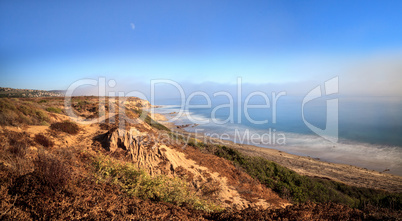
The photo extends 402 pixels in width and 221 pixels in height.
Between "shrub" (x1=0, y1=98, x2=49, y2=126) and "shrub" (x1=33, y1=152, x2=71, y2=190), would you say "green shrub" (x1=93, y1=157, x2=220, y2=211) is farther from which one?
"shrub" (x1=0, y1=98, x2=49, y2=126)

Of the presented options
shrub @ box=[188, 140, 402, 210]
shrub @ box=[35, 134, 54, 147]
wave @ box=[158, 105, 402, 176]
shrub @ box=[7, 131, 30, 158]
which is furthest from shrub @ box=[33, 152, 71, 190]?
wave @ box=[158, 105, 402, 176]

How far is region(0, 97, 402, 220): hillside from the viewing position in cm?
324

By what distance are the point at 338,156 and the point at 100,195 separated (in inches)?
1107

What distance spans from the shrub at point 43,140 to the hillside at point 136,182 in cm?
4

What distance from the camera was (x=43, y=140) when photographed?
7938 millimetres

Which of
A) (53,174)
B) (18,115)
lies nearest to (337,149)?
(53,174)

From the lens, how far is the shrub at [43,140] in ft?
25.6

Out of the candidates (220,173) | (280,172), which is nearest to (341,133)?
(280,172)

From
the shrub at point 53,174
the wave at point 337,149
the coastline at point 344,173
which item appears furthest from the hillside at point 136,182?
the wave at point 337,149

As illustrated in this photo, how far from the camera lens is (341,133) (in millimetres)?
34750

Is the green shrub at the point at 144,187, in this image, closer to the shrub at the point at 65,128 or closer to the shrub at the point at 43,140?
the shrub at the point at 43,140

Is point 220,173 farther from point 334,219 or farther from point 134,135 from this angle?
point 334,219

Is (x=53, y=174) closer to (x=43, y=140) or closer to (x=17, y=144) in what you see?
(x=17, y=144)

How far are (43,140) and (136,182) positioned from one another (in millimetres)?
5689
